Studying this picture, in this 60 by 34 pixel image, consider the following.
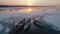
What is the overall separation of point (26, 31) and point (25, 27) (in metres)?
0.08

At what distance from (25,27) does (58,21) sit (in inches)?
27.3

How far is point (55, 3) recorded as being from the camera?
386cm

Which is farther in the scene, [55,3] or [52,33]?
[55,3]

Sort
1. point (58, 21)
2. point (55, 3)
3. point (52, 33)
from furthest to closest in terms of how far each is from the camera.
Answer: point (55, 3) → point (58, 21) → point (52, 33)

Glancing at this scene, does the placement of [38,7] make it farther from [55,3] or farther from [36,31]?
[36,31]

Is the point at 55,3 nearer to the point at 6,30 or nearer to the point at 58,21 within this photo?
the point at 58,21

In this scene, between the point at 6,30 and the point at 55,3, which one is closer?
the point at 6,30

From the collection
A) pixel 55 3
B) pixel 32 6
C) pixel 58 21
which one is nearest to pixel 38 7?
pixel 32 6

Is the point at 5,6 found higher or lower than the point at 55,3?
lower

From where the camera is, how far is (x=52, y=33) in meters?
1.82

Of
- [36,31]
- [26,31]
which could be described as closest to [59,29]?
[36,31]

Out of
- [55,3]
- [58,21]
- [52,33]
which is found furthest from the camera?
[55,3]

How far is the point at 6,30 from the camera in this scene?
1.89 m

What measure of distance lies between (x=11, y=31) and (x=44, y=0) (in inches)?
96.1
